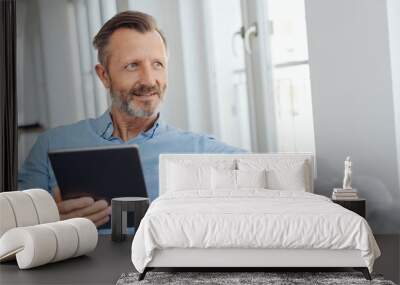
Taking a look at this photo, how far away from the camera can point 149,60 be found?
703 centimetres

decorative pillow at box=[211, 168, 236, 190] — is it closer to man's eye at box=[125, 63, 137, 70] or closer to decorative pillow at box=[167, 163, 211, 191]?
decorative pillow at box=[167, 163, 211, 191]

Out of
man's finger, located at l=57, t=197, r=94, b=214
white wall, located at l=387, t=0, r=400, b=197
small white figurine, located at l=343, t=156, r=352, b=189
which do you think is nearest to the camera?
small white figurine, located at l=343, t=156, r=352, b=189

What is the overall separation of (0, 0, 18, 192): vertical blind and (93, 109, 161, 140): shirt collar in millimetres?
880

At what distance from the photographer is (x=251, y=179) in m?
6.07

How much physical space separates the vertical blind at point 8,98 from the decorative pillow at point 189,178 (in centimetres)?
186

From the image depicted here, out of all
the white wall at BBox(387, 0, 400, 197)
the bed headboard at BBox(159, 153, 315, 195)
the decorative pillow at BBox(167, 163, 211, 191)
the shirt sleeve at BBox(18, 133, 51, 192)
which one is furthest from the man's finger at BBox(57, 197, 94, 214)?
the white wall at BBox(387, 0, 400, 197)

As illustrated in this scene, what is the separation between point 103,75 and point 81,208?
1426 millimetres

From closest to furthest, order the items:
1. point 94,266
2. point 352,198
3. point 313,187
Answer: point 94,266, point 352,198, point 313,187

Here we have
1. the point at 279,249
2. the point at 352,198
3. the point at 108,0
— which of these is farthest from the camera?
the point at 108,0

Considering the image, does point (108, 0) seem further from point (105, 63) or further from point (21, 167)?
point (21, 167)

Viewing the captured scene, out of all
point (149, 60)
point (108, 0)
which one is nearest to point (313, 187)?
point (149, 60)

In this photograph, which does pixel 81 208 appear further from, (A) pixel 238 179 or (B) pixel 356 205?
(B) pixel 356 205

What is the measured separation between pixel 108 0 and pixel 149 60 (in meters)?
0.78

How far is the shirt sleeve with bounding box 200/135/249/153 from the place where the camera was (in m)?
6.90
